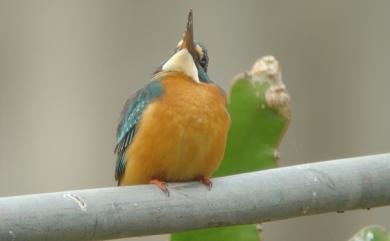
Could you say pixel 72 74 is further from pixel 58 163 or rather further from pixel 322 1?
pixel 322 1

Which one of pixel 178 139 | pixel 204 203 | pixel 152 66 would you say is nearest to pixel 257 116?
pixel 178 139

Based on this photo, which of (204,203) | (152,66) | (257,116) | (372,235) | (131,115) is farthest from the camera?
(152,66)

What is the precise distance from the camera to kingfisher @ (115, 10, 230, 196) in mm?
2738

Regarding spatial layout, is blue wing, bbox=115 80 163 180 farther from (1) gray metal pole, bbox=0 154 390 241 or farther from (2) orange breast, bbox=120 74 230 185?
(1) gray metal pole, bbox=0 154 390 241

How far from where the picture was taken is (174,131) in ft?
8.98

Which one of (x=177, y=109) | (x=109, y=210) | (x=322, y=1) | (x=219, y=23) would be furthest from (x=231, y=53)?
(x=109, y=210)

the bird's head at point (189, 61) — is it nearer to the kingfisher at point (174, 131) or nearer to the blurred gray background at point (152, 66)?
the kingfisher at point (174, 131)

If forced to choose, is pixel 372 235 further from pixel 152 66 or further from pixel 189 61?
pixel 152 66

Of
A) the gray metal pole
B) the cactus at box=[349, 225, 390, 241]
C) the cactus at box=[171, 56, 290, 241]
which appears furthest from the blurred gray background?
the gray metal pole

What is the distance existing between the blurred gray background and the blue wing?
273cm

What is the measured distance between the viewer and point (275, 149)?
2.33 meters

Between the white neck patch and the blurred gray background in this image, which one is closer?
the white neck patch

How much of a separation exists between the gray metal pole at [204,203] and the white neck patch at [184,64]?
98 centimetres

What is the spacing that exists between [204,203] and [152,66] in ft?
12.6
